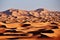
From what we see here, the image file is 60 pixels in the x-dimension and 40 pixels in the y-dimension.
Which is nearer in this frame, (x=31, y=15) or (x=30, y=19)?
(x=30, y=19)

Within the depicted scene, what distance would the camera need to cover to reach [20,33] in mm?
1506

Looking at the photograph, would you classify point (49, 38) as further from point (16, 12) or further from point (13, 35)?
point (16, 12)

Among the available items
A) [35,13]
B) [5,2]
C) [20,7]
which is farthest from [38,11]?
[5,2]

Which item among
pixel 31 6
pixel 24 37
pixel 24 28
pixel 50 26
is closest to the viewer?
pixel 24 37

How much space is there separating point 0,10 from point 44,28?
31.1 inches

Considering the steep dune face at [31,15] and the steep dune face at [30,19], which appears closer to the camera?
the steep dune face at [30,19]

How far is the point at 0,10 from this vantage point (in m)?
2.18

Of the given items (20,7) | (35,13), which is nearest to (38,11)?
(35,13)

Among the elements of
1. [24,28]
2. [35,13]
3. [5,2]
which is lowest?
[24,28]

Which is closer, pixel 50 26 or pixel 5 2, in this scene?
pixel 50 26

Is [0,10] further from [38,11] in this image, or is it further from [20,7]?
[38,11]

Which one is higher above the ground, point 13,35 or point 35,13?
point 35,13

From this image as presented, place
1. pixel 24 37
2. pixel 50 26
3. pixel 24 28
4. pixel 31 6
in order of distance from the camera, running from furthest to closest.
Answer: pixel 31 6 → pixel 50 26 → pixel 24 28 → pixel 24 37

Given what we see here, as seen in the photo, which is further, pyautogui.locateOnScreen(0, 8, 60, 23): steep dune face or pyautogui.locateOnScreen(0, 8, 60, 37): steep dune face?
pyautogui.locateOnScreen(0, 8, 60, 23): steep dune face
